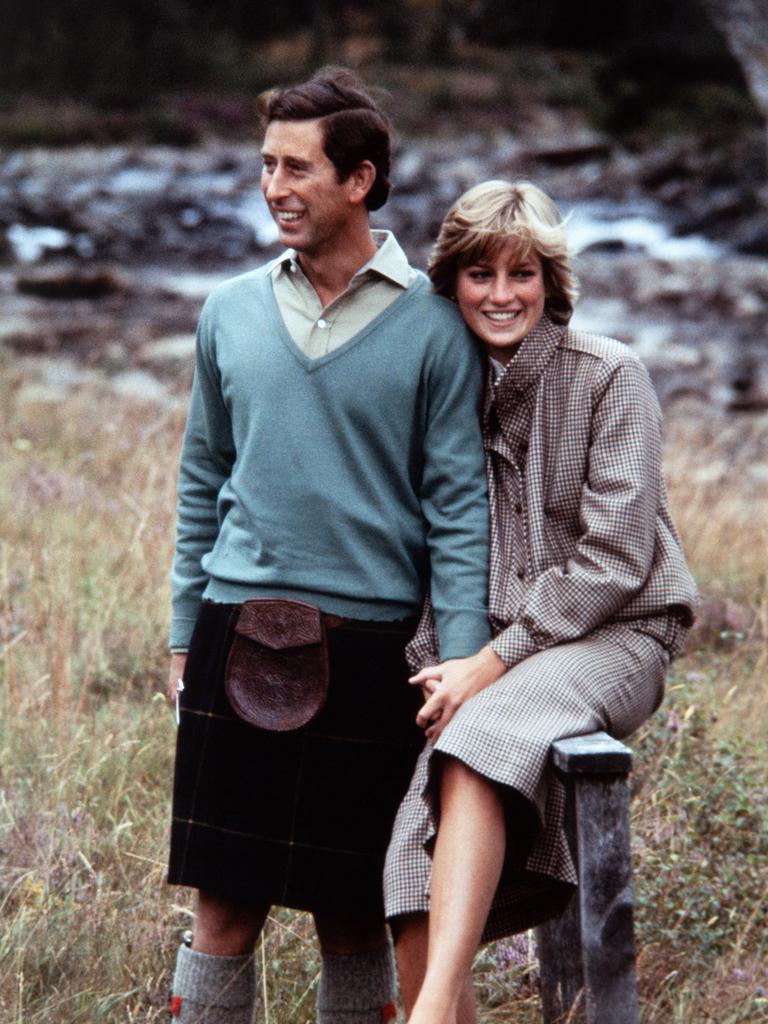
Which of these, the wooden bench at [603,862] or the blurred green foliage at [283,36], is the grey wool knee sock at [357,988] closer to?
the wooden bench at [603,862]

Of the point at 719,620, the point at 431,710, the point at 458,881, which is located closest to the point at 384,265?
the point at 431,710

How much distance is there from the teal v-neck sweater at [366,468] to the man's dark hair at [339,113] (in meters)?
0.25

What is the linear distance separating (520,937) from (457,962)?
123 cm

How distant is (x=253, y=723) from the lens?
8.72 feet

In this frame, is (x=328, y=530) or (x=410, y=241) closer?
(x=328, y=530)

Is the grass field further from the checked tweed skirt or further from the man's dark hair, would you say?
the man's dark hair

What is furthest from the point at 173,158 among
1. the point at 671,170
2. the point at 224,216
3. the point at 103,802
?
the point at 103,802

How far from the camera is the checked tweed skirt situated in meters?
2.38

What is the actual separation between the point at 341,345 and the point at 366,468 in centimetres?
22

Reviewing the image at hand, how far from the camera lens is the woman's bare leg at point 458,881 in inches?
89.1

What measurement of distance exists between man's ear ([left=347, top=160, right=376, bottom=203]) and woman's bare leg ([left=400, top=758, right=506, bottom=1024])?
0.98 meters

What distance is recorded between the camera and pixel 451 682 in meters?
2.50

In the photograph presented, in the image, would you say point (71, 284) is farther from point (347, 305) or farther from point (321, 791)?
point (321, 791)

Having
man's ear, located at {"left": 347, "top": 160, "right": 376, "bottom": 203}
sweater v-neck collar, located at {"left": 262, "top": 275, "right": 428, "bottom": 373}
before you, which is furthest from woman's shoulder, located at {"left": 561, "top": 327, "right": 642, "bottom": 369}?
man's ear, located at {"left": 347, "top": 160, "right": 376, "bottom": 203}
